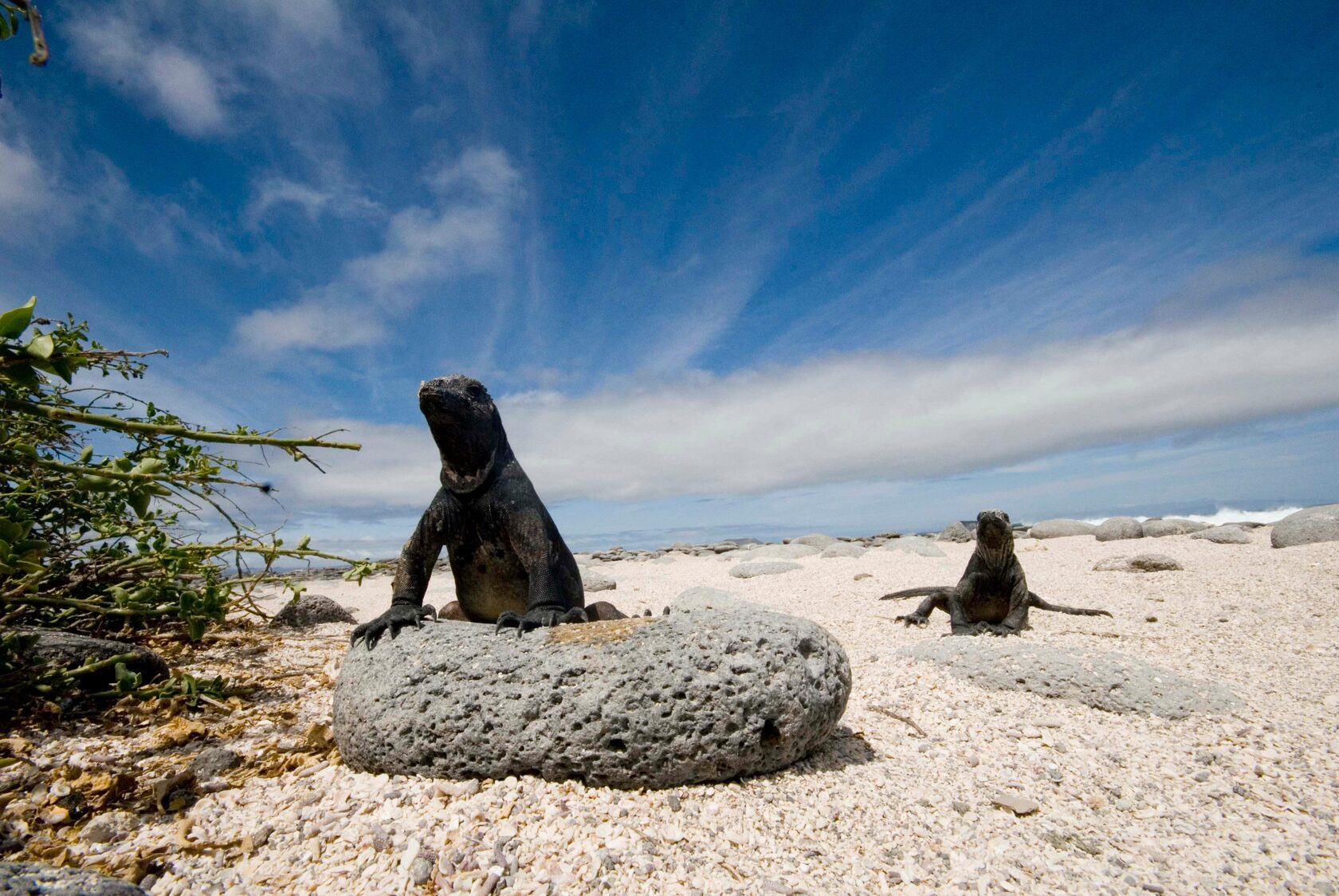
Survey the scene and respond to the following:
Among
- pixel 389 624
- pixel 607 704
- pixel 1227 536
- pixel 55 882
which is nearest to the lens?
pixel 55 882

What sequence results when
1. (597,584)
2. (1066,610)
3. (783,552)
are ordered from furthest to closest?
(783,552)
(597,584)
(1066,610)

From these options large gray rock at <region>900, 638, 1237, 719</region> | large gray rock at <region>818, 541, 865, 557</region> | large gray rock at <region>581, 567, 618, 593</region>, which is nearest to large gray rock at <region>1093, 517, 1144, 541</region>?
large gray rock at <region>818, 541, 865, 557</region>

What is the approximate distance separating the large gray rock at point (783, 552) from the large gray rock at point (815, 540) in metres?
0.55

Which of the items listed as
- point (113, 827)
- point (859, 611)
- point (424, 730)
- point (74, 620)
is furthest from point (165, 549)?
point (859, 611)

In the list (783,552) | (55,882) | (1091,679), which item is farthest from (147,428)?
(783,552)

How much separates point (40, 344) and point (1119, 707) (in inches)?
A: 210

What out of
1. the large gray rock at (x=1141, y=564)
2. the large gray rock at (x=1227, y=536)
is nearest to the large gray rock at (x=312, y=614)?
the large gray rock at (x=1141, y=564)

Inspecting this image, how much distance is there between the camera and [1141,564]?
34.0 ft

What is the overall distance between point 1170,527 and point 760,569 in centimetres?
1168

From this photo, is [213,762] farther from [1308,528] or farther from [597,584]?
[1308,528]

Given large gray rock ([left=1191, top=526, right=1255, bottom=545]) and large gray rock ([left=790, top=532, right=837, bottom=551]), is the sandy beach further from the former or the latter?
large gray rock ([left=790, top=532, right=837, bottom=551])

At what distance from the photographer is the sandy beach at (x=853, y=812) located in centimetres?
239

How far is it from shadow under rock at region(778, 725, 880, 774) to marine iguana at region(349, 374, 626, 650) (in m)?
1.53

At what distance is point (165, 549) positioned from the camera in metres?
3.42
